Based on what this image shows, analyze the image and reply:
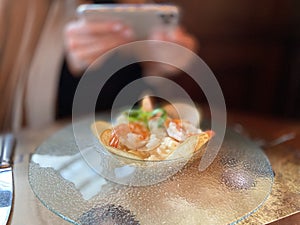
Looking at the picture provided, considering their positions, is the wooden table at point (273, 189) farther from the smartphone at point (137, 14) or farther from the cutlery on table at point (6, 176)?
the smartphone at point (137, 14)

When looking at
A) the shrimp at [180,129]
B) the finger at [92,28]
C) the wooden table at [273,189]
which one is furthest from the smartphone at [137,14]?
the shrimp at [180,129]

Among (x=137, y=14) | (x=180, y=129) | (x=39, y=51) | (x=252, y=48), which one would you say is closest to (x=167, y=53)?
(x=137, y=14)

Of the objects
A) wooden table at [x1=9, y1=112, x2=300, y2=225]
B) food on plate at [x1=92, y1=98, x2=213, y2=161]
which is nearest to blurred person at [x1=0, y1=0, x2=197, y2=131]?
wooden table at [x1=9, y1=112, x2=300, y2=225]

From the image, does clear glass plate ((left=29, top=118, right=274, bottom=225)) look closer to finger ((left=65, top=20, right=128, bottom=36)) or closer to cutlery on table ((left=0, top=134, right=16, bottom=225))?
cutlery on table ((left=0, top=134, right=16, bottom=225))

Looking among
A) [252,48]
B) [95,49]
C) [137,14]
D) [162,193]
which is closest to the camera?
[162,193]

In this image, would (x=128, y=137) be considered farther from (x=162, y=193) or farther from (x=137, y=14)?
(x=137, y=14)

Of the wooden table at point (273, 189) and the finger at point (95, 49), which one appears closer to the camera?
the wooden table at point (273, 189)
